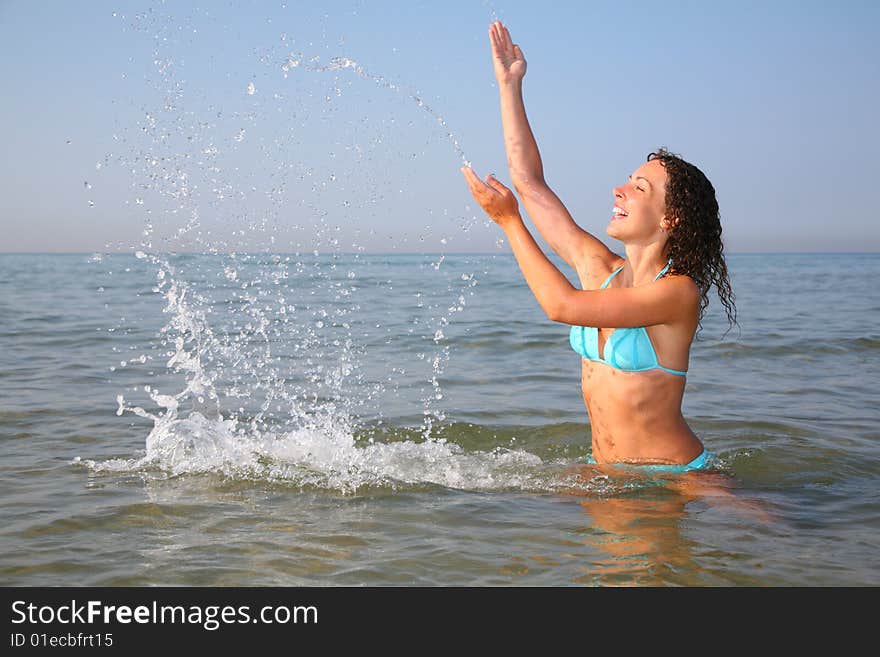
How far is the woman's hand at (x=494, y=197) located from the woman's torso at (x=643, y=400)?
790 millimetres

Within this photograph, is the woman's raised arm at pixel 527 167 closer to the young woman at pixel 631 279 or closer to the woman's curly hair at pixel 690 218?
the young woman at pixel 631 279

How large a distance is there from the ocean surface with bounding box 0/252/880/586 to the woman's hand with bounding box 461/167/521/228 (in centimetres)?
145

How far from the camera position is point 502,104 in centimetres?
500

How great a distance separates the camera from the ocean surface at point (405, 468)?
156 inches

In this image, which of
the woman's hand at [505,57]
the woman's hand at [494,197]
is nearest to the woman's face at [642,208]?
the woman's hand at [494,197]

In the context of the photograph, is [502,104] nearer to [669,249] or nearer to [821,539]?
[669,249]

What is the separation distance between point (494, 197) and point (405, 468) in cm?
196

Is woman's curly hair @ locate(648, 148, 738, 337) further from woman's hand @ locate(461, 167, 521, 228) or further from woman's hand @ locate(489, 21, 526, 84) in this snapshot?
woman's hand @ locate(489, 21, 526, 84)

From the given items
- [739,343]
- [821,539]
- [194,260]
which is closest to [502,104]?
[821,539]

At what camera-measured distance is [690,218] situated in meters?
4.52

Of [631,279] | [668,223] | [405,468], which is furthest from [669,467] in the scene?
[405,468]

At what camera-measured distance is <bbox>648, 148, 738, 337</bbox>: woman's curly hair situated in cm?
452

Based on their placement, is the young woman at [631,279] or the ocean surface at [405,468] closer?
the ocean surface at [405,468]
